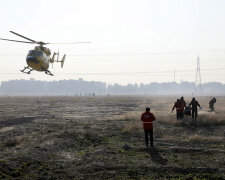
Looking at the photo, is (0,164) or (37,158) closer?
(0,164)

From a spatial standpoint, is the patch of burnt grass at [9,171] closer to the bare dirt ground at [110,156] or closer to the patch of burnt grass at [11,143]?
the bare dirt ground at [110,156]

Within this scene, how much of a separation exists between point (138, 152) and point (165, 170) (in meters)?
2.13

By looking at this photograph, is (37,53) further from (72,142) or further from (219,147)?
(219,147)

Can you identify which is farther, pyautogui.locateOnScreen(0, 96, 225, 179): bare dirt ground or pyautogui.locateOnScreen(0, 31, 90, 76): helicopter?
pyautogui.locateOnScreen(0, 31, 90, 76): helicopter

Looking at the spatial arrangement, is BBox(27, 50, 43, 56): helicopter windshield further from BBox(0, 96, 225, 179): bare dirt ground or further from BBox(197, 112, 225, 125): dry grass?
BBox(197, 112, 225, 125): dry grass

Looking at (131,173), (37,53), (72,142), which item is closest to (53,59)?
(37,53)

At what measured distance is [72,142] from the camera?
10219mm

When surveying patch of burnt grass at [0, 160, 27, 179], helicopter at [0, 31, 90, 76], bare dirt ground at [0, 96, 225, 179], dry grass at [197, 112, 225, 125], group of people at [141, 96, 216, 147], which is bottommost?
bare dirt ground at [0, 96, 225, 179]

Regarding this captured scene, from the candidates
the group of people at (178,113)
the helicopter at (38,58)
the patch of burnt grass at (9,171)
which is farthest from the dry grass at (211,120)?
the helicopter at (38,58)

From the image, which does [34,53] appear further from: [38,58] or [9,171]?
[9,171]

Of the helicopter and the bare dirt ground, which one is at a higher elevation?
the helicopter

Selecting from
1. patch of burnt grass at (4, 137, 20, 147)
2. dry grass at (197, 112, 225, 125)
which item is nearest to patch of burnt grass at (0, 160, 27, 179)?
patch of burnt grass at (4, 137, 20, 147)

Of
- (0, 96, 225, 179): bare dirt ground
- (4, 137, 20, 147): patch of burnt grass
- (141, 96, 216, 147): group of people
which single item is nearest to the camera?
(0, 96, 225, 179): bare dirt ground

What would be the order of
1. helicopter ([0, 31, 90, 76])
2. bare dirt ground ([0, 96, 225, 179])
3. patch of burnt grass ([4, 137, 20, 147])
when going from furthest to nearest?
helicopter ([0, 31, 90, 76]) → patch of burnt grass ([4, 137, 20, 147]) → bare dirt ground ([0, 96, 225, 179])
